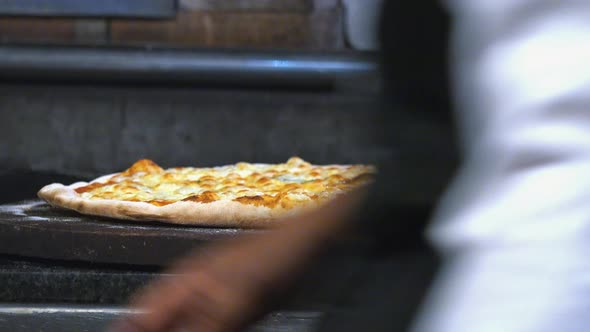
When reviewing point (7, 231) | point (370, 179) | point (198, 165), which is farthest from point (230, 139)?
point (370, 179)

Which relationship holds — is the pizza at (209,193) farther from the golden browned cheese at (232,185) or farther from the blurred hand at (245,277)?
the blurred hand at (245,277)

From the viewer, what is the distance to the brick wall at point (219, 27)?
360cm

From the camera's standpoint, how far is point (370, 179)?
0.65 metres

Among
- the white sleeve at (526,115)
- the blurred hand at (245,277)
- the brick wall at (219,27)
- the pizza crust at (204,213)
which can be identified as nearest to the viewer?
the white sleeve at (526,115)

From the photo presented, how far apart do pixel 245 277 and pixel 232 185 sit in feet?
5.85

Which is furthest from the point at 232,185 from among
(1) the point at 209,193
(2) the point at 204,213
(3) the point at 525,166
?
(3) the point at 525,166

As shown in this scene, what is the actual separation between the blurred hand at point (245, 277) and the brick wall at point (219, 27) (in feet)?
9.45

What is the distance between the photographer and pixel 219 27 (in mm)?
3625

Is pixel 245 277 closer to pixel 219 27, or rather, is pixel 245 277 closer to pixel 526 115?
pixel 526 115

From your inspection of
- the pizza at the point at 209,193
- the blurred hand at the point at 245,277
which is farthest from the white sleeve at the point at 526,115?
the pizza at the point at 209,193

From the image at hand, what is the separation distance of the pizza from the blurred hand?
764mm

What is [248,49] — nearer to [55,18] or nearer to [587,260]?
[55,18]

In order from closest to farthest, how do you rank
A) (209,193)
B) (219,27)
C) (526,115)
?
(526,115) → (209,193) → (219,27)

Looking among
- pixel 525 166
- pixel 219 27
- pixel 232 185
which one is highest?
pixel 525 166
